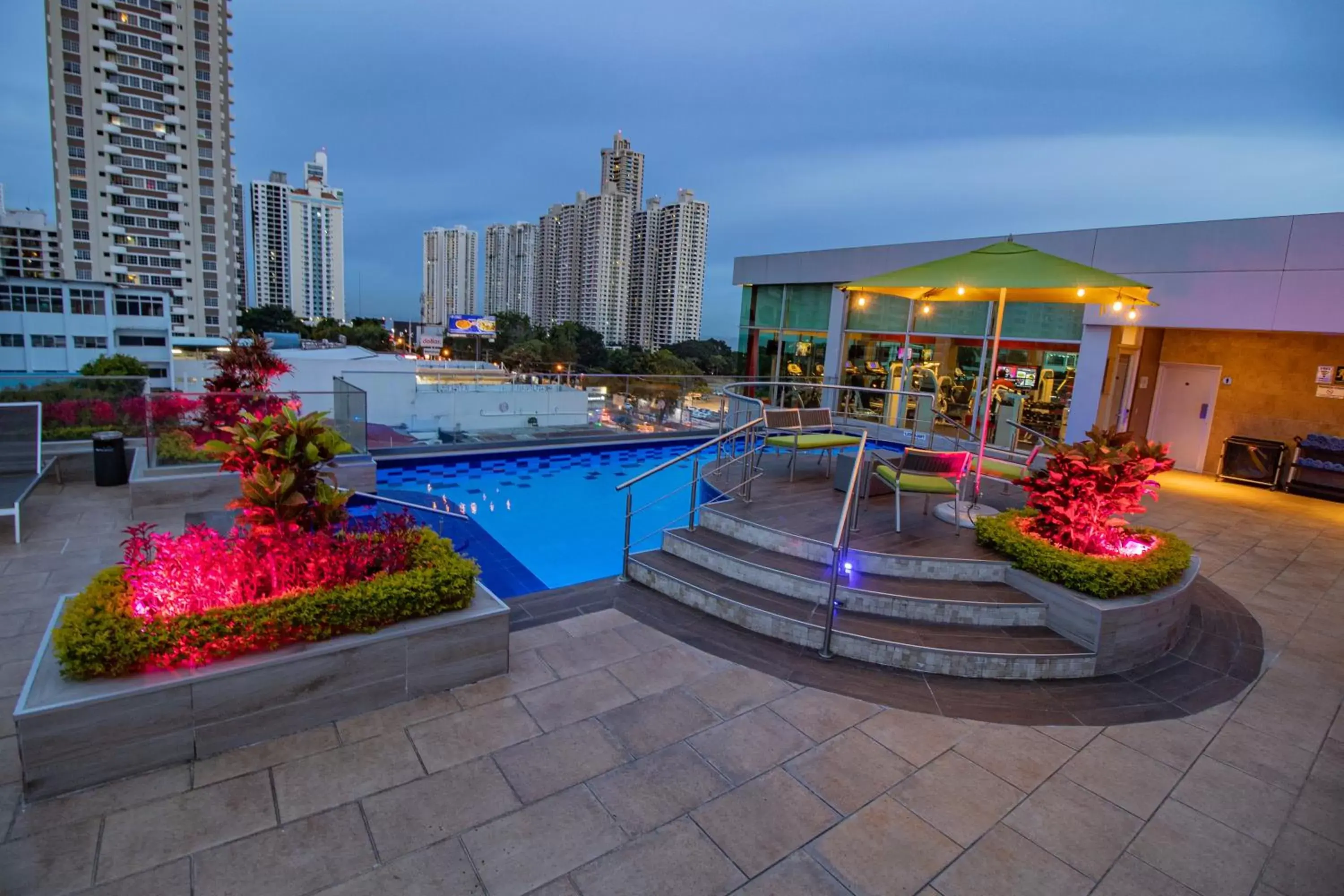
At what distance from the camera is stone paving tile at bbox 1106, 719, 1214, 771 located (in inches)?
130

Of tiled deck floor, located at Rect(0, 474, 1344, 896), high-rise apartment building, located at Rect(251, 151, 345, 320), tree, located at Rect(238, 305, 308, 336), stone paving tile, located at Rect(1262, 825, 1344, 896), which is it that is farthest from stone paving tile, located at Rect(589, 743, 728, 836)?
high-rise apartment building, located at Rect(251, 151, 345, 320)

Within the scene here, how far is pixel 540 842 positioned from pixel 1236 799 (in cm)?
328

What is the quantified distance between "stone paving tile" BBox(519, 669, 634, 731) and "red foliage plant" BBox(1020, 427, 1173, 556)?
137 inches

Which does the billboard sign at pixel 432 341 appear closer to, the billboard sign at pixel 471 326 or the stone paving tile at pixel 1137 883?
the billboard sign at pixel 471 326

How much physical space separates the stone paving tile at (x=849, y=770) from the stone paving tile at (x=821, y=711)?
88 millimetres

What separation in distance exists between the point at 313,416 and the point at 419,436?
7.50 meters

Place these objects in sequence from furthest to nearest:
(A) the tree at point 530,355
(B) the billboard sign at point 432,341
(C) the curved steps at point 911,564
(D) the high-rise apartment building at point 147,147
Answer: (D) the high-rise apartment building at point 147,147
(A) the tree at point 530,355
(B) the billboard sign at point 432,341
(C) the curved steps at point 911,564

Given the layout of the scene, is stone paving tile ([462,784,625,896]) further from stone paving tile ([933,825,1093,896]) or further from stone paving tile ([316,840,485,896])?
stone paving tile ([933,825,1093,896])

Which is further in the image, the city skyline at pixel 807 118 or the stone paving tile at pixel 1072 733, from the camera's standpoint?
the city skyline at pixel 807 118

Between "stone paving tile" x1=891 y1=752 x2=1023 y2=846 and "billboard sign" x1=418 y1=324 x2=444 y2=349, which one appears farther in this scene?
"billboard sign" x1=418 y1=324 x2=444 y2=349

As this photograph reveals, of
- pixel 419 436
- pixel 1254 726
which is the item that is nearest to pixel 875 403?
pixel 419 436

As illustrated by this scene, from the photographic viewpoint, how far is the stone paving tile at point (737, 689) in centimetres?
358

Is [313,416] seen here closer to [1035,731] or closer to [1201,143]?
[1035,731]

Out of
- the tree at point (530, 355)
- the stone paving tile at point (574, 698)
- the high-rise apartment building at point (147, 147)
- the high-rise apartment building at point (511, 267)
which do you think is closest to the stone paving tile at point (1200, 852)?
the stone paving tile at point (574, 698)
